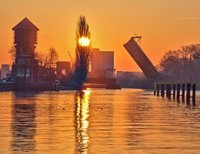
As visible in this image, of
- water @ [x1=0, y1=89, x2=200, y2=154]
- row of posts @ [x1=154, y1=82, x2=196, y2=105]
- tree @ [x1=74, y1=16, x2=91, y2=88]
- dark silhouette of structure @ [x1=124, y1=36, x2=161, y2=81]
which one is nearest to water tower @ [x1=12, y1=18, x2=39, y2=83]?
tree @ [x1=74, y1=16, x2=91, y2=88]

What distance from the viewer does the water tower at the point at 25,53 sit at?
181500mm

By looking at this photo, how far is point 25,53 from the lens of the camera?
188 m

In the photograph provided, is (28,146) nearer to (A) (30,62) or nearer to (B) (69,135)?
(B) (69,135)

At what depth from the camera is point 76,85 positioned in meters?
168

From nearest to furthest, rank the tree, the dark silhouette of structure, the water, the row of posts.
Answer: the water
the row of posts
the dark silhouette of structure
the tree

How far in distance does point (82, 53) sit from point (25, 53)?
2320cm

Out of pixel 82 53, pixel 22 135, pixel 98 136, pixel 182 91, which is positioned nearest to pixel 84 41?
pixel 82 53

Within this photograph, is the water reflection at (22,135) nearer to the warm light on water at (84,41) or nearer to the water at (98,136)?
the water at (98,136)

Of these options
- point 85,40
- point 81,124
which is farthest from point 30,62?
point 81,124

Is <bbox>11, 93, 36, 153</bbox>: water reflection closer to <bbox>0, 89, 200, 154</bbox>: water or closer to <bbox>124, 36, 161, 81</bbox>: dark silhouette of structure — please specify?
<bbox>0, 89, 200, 154</bbox>: water

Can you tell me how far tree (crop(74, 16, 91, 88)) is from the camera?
16888cm

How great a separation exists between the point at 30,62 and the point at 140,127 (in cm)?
15731

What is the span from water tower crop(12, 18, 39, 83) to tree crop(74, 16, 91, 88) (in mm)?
13476

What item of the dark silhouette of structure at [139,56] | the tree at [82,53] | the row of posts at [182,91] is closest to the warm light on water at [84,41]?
the tree at [82,53]
